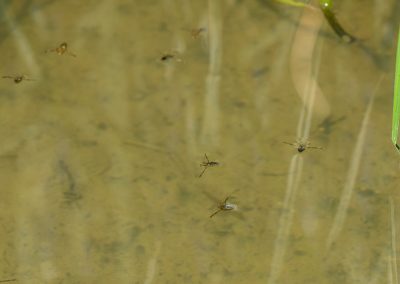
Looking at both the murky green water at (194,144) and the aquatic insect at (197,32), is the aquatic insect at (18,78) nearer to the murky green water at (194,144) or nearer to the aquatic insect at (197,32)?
the murky green water at (194,144)

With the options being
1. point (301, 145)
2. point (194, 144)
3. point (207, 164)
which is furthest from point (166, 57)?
point (301, 145)

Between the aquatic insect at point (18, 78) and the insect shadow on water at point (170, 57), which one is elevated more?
the insect shadow on water at point (170, 57)

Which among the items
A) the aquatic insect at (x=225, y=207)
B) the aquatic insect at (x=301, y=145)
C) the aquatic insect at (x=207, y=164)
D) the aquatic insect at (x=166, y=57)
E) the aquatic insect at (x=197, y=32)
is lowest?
the aquatic insect at (x=225, y=207)

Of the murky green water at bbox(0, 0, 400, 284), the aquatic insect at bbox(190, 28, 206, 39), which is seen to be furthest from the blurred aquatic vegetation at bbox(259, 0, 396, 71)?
the aquatic insect at bbox(190, 28, 206, 39)

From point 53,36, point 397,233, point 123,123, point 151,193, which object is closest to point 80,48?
point 53,36

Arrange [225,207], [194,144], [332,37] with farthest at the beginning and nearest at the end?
1. [332,37]
2. [194,144]
3. [225,207]

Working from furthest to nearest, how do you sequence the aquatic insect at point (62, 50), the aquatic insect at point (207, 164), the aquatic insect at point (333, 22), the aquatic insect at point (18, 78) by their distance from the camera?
the aquatic insect at point (333, 22) → the aquatic insect at point (62, 50) → the aquatic insect at point (18, 78) → the aquatic insect at point (207, 164)

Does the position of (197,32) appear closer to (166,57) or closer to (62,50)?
(166,57)

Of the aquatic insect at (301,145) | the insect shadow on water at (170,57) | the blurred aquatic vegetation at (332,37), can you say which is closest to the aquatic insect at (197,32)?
the insect shadow on water at (170,57)
